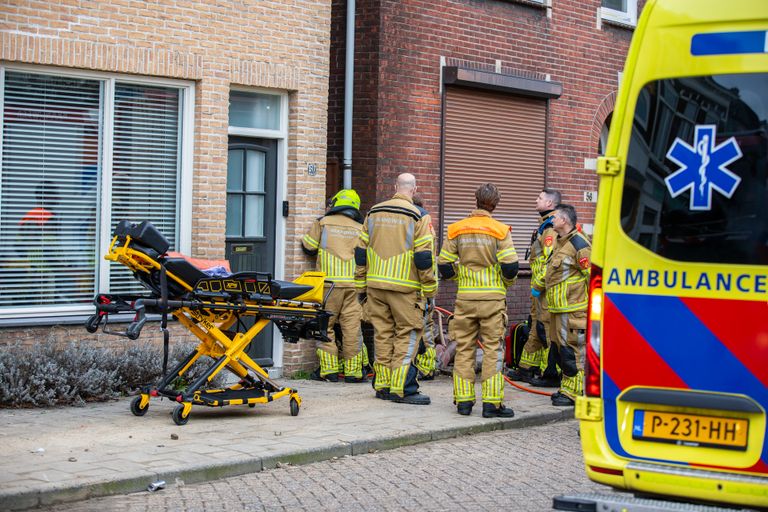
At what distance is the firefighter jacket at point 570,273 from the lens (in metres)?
11.9

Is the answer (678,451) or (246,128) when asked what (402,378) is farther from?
(678,451)

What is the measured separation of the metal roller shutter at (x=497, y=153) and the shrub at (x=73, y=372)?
→ 498 centimetres

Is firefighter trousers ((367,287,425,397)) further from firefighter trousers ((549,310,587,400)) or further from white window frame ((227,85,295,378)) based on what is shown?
white window frame ((227,85,295,378))

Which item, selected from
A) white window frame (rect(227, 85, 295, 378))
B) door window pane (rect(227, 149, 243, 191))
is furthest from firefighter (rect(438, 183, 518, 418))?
door window pane (rect(227, 149, 243, 191))

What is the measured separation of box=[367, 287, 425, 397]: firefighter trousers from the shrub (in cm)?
155

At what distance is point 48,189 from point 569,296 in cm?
507

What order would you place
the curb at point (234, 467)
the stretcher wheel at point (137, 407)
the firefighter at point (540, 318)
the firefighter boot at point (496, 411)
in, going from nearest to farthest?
1. the curb at point (234, 467)
2. the stretcher wheel at point (137, 407)
3. the firefighter boot at point (496, 411)
4. the firefighter at point (540, 318)

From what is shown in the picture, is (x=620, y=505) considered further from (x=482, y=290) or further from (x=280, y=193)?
(x=280, y=193)

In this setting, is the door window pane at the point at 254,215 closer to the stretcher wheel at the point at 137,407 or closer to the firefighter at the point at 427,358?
the firefighter at the point at 427,358

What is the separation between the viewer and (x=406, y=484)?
838 cm

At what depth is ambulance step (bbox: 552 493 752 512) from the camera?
5551 mm

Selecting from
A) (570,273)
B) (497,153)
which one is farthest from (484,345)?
(497,153)

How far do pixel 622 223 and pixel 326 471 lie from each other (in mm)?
3526

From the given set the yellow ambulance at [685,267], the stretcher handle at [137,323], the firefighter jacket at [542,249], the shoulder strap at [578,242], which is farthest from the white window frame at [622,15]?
the yellow ambulance at [685,267]
